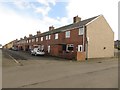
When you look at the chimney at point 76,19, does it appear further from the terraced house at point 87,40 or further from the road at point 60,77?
the road at point 60,77

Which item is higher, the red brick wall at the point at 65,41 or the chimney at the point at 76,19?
the chimney at the point at 76,19

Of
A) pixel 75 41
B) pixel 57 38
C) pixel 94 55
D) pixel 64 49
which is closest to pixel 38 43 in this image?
pixel 57 38

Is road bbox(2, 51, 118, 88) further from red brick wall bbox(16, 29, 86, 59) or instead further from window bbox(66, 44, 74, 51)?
window bbox(66, 44, 74, 51)

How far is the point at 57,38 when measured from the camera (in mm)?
36469

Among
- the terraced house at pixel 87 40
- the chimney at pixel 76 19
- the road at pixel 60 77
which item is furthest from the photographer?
the chimney at pixel 76 19

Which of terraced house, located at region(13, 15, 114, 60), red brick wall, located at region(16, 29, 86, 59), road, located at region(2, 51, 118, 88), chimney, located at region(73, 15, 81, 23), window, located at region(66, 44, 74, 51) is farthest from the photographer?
chimney, located at region(73, 15, 81, 23)

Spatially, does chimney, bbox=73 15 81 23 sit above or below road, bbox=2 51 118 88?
above

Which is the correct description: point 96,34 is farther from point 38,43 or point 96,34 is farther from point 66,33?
point 38,43

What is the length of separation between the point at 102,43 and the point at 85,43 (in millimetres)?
4214

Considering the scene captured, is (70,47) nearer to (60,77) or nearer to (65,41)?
(65,41)

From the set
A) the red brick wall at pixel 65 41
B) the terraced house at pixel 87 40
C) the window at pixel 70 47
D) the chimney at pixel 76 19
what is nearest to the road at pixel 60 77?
the terraced house at pixel 87 40

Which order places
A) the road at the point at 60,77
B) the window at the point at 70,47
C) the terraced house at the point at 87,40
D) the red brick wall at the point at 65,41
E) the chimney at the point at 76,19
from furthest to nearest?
the chimney at the point at 76,19
the window at the point at 70,47
the red brick wall at the point at 65,41
the terraced house at the point at 87,40
the road at the point at 60,77

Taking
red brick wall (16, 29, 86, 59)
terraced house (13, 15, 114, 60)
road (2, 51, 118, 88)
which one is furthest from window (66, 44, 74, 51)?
road (2, 51, 118, 88)

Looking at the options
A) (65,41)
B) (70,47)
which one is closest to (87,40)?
(70,47)
